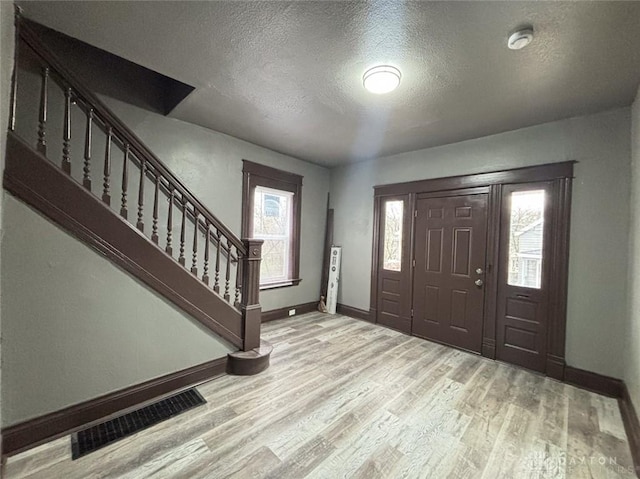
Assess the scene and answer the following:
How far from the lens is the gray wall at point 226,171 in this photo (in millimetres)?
2992

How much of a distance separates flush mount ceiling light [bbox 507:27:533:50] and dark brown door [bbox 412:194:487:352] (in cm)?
188

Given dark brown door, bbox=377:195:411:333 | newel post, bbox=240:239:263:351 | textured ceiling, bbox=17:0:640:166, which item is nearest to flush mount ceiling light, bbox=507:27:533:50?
textured ceiling, bbox=17:0:640:166

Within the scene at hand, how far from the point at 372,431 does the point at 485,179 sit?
3.03 m

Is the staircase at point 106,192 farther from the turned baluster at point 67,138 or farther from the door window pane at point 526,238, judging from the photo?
the door window pane at point 526,238

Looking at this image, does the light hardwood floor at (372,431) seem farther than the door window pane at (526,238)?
No

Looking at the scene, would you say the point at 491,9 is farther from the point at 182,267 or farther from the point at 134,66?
the point at 134,66

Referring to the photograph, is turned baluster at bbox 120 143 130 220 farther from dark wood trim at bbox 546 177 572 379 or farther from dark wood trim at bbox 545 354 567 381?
dark wood trim at bbox 545 354 567 381

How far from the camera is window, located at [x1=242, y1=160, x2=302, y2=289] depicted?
12.8 ft

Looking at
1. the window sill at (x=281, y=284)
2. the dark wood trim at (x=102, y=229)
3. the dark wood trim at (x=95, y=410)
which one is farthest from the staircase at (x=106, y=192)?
the window sill at (x=281, y=284)

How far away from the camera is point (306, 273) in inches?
187

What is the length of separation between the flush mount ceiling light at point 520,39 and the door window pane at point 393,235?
8.05 ft

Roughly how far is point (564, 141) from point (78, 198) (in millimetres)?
4405

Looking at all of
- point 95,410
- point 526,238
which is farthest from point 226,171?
point 526,238

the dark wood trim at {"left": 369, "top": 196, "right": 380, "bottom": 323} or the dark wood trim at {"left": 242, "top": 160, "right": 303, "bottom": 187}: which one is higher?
the dark wood trim at {"left": 242, "top": 160, "right": 303, "bottom": 187}
